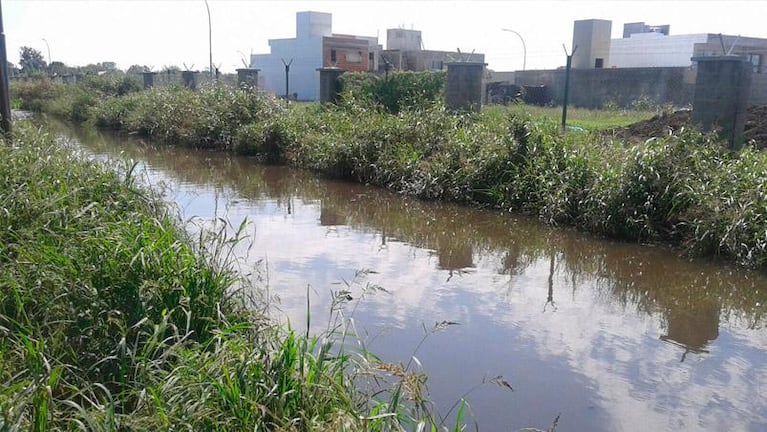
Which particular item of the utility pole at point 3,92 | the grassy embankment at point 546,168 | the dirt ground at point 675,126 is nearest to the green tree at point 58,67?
the grassy embankment at point 546,168

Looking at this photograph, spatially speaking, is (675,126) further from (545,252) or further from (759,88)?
(759,88)

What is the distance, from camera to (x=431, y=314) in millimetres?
5480

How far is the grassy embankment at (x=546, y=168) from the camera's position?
738 cm

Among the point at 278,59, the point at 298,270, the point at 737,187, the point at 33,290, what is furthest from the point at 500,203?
the point at 278,59

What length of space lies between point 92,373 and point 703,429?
3.24 metres

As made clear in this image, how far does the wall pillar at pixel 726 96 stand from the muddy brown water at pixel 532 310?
8.83ft

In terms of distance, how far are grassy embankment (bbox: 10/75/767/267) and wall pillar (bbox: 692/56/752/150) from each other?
949 mm

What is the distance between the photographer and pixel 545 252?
7691mm

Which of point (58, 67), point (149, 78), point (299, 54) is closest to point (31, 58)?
point (58, 67)

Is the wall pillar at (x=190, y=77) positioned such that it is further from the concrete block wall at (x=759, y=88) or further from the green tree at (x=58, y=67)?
the green tree at (x=58, y=67)

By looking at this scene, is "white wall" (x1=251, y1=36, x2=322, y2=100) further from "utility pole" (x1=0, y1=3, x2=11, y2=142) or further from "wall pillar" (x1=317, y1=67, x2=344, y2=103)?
"utility pole" (x1=0, y1=3, x2=11, y2=142)

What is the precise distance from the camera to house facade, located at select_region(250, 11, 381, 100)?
42.8 m

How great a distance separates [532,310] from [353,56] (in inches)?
1645

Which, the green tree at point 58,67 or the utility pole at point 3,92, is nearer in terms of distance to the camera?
the utility pole at point 3,92
